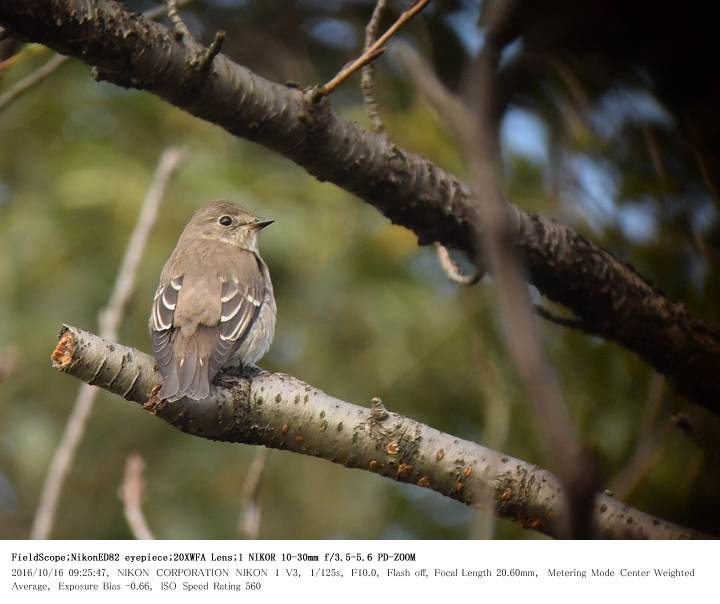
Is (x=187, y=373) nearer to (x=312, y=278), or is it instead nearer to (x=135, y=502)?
(x=135, y=502)

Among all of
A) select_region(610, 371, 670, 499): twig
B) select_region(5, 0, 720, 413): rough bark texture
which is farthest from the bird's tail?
select_region(610, 371, 670, 499): twig

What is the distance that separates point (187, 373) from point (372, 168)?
79cm

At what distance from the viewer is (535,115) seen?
13.4 ft

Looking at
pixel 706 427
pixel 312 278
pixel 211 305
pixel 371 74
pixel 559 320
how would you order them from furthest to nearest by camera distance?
pixel 312 278, pixel 706 427, pixel 211 305, pixel 559 320, pixel 371 74

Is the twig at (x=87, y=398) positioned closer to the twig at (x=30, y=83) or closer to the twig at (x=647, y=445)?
the twig at (x=30, y=83)

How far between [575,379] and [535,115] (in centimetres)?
112

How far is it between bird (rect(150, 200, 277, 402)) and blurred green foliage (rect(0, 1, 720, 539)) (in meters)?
0.91

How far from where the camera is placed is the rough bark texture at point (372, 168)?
88.2 inches

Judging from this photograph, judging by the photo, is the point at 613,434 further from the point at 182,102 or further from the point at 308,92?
the point at 182,102

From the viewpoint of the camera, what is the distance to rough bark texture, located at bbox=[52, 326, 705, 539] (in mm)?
2367

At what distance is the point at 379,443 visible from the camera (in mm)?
→ 2371

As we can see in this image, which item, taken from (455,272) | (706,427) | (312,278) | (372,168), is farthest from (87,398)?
(312,278)

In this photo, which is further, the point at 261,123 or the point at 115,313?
the point at 115,313
